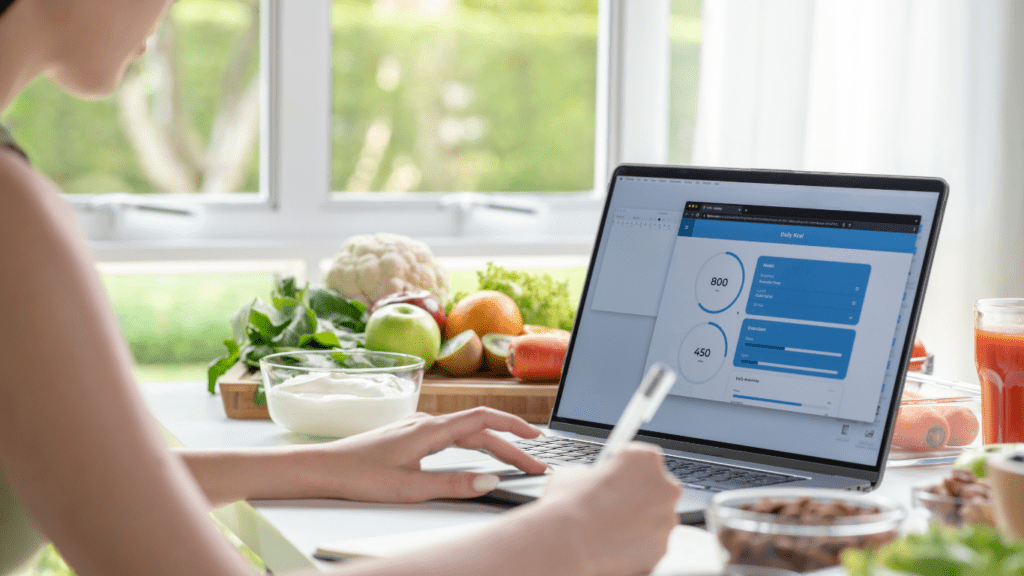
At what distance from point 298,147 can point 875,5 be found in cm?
143

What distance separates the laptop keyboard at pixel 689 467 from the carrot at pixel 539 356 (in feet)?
0.75

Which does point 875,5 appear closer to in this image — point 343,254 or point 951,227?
point 951,227

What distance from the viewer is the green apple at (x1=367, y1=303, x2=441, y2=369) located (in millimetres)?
1425

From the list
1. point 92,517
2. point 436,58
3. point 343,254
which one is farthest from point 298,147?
point 92,517

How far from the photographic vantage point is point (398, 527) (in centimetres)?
87

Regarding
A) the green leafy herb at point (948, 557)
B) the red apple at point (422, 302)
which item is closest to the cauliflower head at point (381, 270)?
the red apple at point (422, 302)

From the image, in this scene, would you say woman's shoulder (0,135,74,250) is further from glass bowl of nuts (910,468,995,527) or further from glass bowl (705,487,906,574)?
glass bowl of nuts (910,468,995,527)

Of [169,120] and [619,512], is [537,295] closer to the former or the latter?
[619,512]

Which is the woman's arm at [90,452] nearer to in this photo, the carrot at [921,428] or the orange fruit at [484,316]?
the carrot at [921,428]

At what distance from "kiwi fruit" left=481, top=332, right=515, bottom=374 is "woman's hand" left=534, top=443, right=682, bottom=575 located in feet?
2.42

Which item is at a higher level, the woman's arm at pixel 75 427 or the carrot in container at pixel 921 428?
the woman's arm at pixel 75 427

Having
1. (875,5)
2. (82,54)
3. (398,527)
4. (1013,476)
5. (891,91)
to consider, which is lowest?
(398,527)

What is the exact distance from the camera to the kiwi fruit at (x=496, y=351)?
4.75 feet

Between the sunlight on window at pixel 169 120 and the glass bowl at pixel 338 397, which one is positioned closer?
the glass bowl at pixel 338 397
